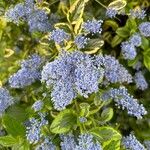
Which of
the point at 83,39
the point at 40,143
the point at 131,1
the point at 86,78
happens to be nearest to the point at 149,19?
the point at 131,1

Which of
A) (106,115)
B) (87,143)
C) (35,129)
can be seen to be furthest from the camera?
(106,115)

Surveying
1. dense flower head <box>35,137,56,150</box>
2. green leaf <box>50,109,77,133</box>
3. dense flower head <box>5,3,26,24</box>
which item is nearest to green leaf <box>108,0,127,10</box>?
dense flower head <box>5,3,26,24</box>

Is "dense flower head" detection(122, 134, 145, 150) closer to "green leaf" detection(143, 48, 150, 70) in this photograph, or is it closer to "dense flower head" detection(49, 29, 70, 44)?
"green leaf" detection(143, 48, 150, 70)

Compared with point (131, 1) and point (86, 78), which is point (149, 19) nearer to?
point (131, 1)

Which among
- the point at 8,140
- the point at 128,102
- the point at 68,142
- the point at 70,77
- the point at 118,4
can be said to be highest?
the point at 118,4

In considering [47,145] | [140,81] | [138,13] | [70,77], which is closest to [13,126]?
[47,145]

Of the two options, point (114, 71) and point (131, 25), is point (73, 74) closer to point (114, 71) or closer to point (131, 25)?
point (114, 71)
